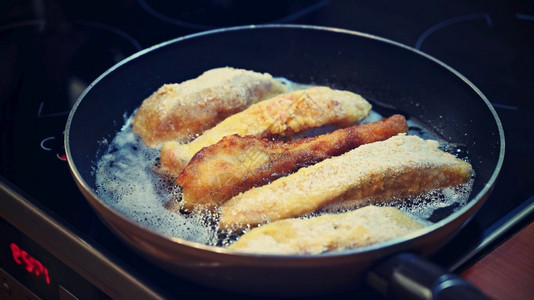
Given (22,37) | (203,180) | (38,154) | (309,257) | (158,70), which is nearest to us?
(309,257)

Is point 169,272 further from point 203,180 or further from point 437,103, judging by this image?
point 437,103

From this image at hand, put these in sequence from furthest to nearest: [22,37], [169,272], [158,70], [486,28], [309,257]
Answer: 1. [486,28]
2. [22,37]
3. [158,70]
4. [169,272]
5. [309,257]

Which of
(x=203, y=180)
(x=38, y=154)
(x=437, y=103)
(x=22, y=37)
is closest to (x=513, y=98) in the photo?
(x=437, y=103)

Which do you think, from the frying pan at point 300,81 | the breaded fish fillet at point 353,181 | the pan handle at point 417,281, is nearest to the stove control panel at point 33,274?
the frying pan at point 300,81

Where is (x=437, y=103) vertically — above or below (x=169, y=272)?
above

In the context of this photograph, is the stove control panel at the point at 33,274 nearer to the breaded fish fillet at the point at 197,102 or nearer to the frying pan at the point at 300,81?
the frying pan at the point at 300,81

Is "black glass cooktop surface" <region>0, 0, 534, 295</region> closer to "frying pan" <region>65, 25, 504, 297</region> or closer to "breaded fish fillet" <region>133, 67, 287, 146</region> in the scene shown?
"frying pan" <region>65, 25, 504, 297</region>
